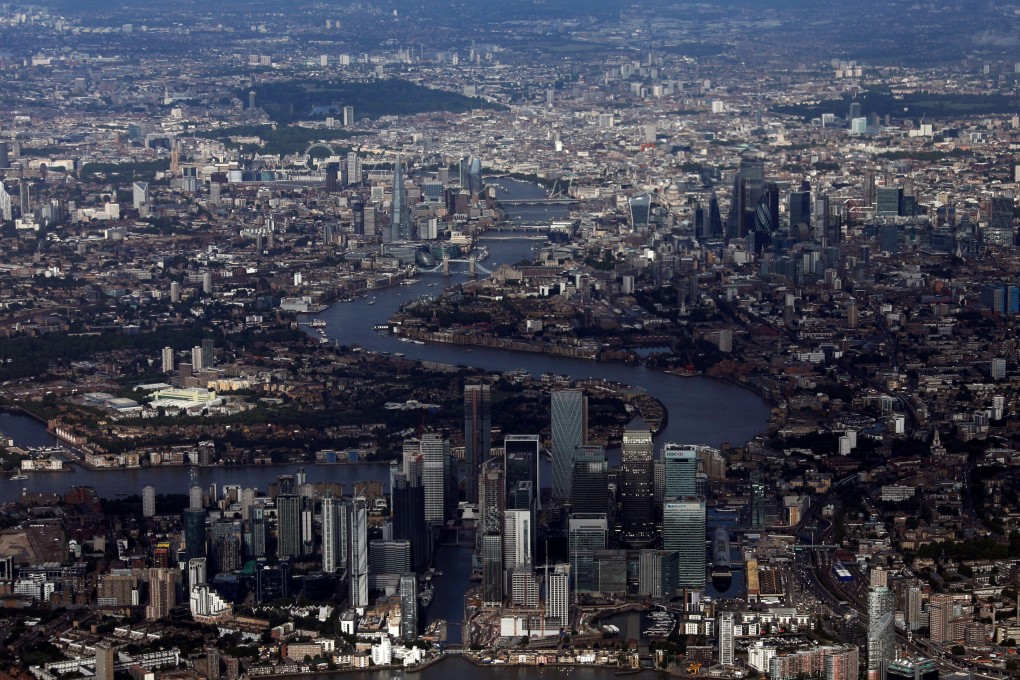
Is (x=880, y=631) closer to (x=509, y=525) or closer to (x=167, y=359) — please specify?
(x=509, y=525)

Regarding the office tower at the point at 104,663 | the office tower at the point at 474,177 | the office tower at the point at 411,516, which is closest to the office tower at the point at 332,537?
the office tower at the point at 411,516

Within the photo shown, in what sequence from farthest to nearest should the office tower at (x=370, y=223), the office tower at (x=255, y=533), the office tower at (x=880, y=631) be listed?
1. the office tower at (x=370, y=223)
2. the office tower at (x=255, y=533)
3. the office tower at (x=880, y=631)

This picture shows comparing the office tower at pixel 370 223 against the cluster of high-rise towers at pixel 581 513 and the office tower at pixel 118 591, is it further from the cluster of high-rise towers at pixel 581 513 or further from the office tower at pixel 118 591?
the office tower at pixel 118 591

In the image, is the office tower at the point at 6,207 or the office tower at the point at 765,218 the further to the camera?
the office tower at the point at 6,207

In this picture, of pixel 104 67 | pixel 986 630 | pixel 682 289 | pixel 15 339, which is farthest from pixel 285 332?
pixel 104 67

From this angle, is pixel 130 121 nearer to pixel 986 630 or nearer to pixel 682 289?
pixel 682 289

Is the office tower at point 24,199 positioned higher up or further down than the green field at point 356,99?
higher up
